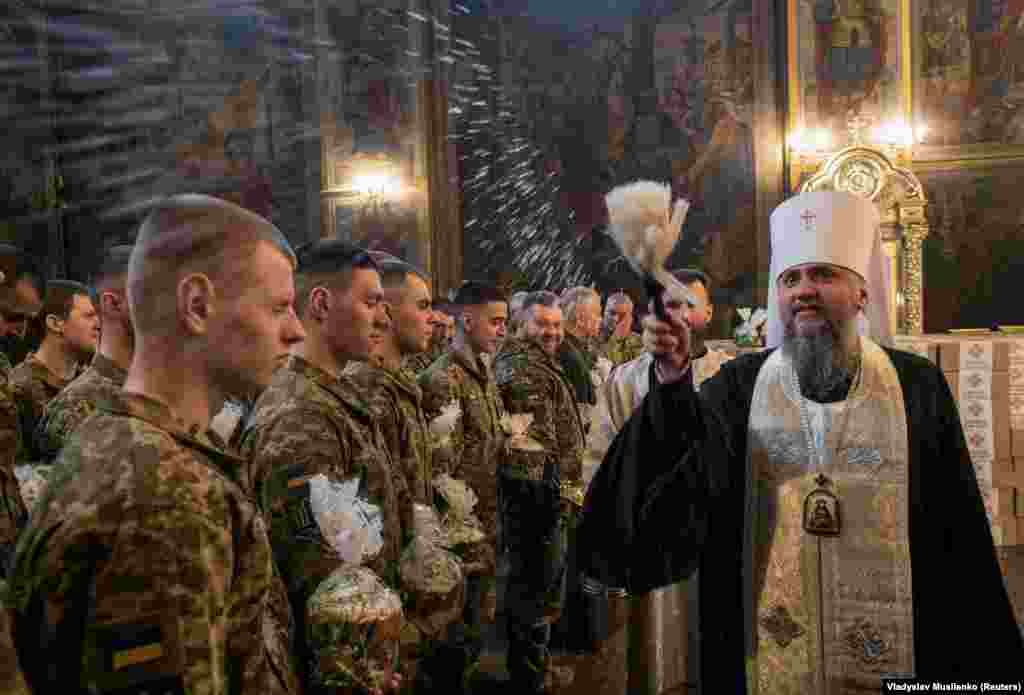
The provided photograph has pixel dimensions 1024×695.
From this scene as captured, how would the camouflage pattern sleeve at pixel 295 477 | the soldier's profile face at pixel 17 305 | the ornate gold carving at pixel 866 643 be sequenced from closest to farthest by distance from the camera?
the camouflage pattern sleeve at pixel 295 477 → the ornate gold carving at pixel 866 643 → the soldier's profile face at pixel 17 305

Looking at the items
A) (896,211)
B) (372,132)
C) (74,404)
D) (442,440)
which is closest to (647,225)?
(74,404)

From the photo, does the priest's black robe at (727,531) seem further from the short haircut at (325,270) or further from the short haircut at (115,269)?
the short haircut at (115,269)

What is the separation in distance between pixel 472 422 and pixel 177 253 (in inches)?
129

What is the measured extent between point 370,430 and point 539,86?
38.1 feet

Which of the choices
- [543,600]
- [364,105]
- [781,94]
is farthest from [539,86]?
[543,600]

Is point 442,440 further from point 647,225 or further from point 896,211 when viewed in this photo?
point 896,211

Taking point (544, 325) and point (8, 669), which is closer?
point (8, 669)

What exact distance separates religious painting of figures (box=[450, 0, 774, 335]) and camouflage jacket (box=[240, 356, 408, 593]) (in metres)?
10.5

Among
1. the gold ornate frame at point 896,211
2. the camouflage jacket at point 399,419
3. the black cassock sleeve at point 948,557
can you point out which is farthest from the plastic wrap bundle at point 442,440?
the gold ornate frame at point 896,211

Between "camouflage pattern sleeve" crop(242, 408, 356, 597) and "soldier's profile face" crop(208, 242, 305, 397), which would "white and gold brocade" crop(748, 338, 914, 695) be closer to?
"camouflage pattern sleeve" crop(242, 408, 356, 597)

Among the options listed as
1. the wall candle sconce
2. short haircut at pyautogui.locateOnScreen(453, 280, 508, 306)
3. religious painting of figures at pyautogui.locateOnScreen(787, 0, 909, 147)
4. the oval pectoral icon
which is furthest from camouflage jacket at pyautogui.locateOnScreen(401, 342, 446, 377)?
religious painting of figures at pyautogui.locateOnScreen(787, 0, 909, 147)

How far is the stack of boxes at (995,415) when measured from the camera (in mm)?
7363

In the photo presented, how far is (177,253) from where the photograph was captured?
4.98 feet

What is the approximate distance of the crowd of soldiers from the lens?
4.24 feet
